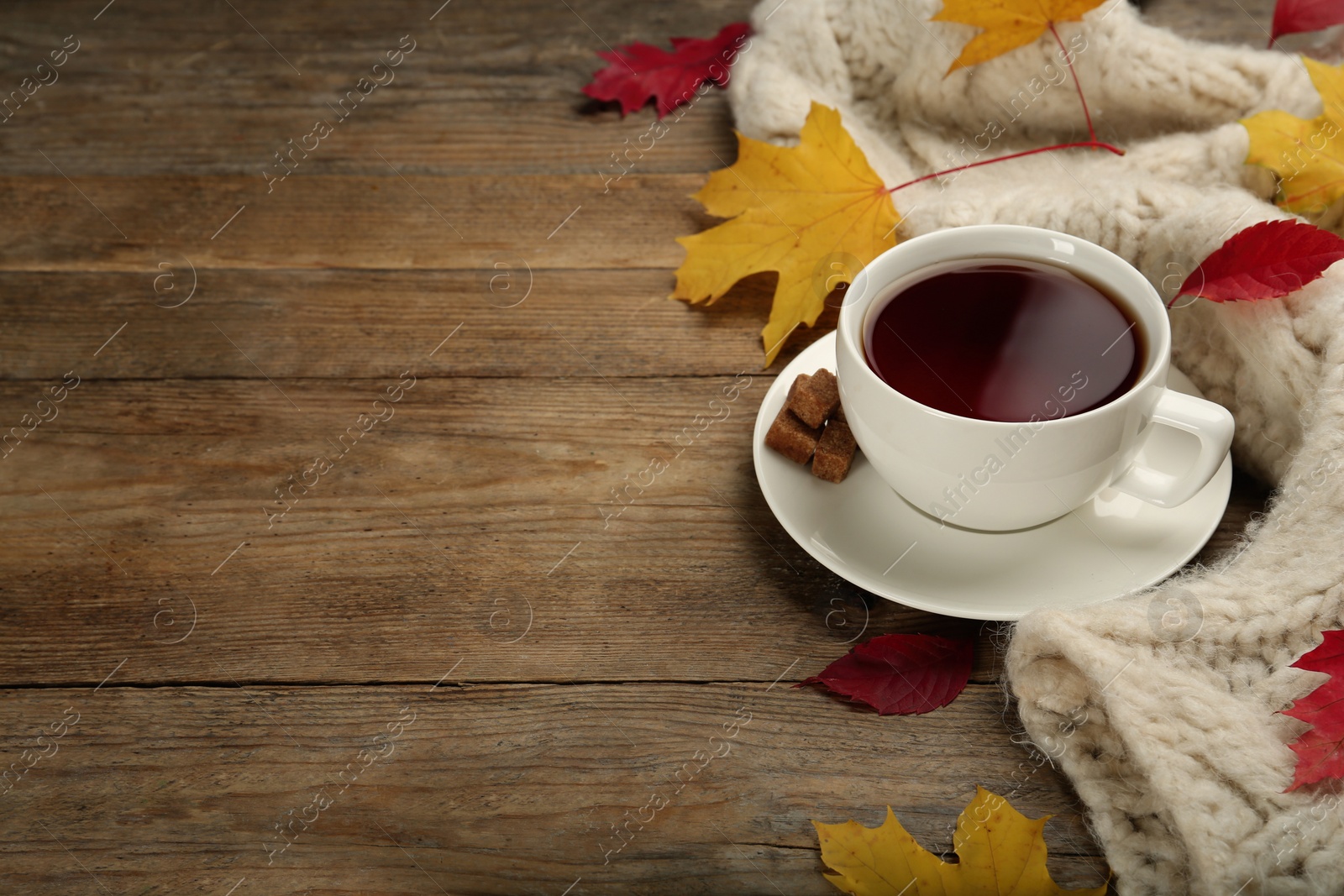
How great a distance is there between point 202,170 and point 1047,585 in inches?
39.5

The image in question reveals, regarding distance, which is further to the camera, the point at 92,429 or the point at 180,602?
the point at 92,429

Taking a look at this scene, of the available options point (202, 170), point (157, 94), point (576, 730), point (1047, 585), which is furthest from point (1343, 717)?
point (157, 94)

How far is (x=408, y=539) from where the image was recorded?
791 millimetres

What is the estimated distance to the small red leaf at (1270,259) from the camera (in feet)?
2.33

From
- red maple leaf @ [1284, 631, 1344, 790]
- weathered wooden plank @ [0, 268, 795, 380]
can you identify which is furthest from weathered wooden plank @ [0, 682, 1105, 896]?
weathered wooden plank @ [0, 268, 795, 380]

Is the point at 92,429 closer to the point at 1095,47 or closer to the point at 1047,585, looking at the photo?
the point at 1047,585

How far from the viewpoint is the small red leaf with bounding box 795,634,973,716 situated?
2.20 feet

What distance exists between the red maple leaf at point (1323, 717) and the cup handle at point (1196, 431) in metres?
0.13

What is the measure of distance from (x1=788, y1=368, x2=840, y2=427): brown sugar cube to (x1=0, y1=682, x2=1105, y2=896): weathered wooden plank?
21cm

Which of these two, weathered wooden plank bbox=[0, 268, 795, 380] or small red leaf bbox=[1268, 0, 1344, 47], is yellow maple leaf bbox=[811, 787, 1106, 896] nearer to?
weathered wooden plank bbox=[0, 268, 795, 380]

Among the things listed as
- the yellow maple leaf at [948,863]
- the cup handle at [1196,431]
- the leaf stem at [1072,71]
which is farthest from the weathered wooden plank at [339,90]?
the yellow maple leaf at [948,863]

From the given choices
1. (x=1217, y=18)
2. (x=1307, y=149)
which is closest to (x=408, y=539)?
(x=1307, y=149)

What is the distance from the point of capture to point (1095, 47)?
37.0 inches

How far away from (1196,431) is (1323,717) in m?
0.19
